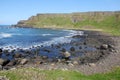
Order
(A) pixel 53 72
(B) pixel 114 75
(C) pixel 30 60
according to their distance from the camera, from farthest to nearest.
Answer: (C) pixel 30 60
(B) pixel 114 75
(A) pixel 53 72

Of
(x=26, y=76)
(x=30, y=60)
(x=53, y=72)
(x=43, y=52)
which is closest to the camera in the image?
(x=26, y=76)

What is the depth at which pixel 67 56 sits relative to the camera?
5150cm

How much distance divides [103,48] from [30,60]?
24066 mm

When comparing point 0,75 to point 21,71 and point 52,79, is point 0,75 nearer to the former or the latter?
point 21,71

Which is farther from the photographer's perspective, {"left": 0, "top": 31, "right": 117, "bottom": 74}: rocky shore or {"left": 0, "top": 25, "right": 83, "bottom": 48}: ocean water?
{"left": 0, "top": 25, "right": 83, "bottom": 48}: ocean water

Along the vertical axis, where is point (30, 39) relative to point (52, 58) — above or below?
below

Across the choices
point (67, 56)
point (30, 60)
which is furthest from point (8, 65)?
point (67, 56)

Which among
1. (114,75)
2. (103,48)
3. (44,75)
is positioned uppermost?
(44,75)

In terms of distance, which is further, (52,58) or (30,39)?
(30,39)

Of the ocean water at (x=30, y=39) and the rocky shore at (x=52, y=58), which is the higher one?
the rocky shore at (x=52, y=58)

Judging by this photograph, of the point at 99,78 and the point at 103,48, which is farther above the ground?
the point at 99,78

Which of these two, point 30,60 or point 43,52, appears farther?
point 43,52

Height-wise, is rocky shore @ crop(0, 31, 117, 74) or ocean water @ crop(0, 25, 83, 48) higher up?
rocky shore @ crop(0, 31, 117, 74)

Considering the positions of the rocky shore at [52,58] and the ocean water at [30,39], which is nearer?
the rocky shore at [52,58]
